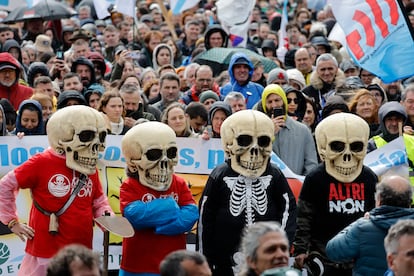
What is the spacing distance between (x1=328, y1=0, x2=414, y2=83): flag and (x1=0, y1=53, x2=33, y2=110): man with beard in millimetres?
3720

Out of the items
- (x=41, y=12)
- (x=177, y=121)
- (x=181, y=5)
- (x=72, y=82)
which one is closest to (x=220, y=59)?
(x=181, y=5)

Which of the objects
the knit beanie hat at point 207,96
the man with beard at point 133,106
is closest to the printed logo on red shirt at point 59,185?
the man with beard at point 133,106

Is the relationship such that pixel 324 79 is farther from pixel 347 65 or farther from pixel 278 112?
pixel 278 112

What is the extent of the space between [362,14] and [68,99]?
301 cm

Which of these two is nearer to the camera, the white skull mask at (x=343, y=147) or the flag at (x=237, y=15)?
the white skull mask at (x=343, y=147)

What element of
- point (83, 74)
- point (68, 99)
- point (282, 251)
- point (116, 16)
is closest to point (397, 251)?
point (282, 251)

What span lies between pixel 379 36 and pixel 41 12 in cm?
849

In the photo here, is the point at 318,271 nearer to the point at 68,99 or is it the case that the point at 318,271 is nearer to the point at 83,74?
the point at 68,99

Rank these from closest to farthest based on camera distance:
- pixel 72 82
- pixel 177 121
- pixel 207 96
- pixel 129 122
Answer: pixel 177 121
pixel 129 122
pixel 207 96
pixel 72 82

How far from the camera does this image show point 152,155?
9.80 metres

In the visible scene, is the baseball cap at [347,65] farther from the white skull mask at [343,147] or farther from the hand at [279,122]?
the white skull mask at [343,147]

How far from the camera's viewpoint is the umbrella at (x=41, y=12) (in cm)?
1884

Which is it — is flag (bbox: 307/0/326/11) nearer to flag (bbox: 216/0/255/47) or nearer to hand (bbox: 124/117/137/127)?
flag (bbox: 216/0/255/47)

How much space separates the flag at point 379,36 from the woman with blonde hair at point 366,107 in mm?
988
